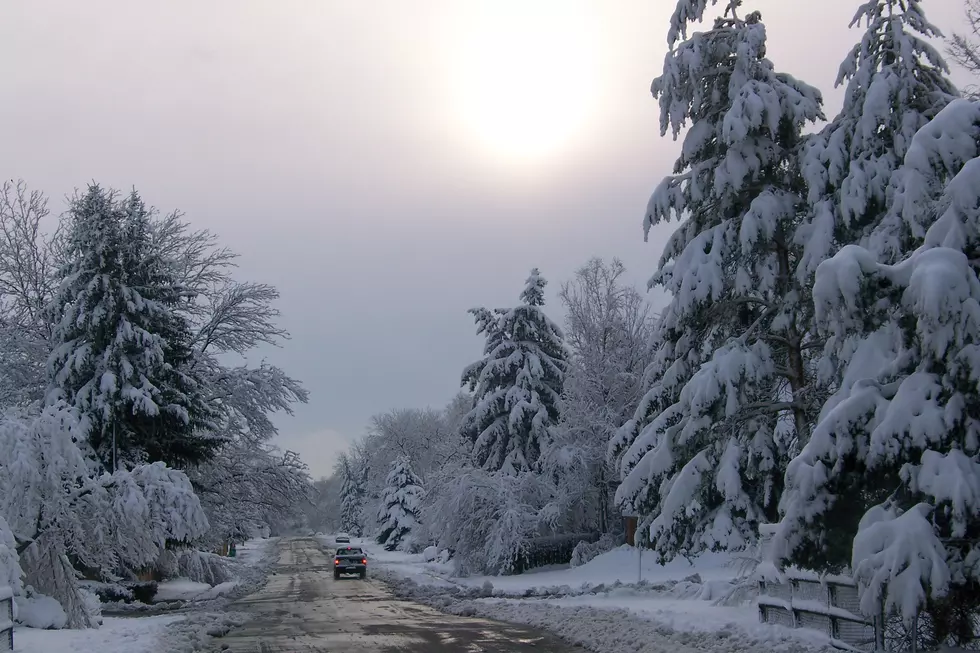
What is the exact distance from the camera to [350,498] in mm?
148500

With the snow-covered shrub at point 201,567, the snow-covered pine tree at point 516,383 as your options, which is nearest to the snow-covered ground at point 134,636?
the snow-covered shrub at point 201,567

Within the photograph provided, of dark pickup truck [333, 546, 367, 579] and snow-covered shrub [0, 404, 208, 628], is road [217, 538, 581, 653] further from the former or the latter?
dark pickup truck [333, 546, 367, 579]

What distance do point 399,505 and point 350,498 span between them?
6754 centimetres

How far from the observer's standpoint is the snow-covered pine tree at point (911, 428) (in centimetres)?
916

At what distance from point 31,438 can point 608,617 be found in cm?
1233

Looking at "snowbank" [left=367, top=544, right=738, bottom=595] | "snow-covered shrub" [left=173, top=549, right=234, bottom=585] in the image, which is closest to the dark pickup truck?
"snow-covered shrub" [left=173, top=549, right=234, bottom=585]

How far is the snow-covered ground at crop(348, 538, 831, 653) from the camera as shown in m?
14.5

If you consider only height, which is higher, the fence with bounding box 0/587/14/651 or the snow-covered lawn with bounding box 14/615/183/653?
the fence with bounding box 0/587/14/651

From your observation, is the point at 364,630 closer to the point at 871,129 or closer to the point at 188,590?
the point at 871,129

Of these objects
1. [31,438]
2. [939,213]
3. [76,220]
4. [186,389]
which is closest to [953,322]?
[939,213]

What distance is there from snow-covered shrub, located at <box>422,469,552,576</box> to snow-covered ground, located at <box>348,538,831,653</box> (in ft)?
3.52

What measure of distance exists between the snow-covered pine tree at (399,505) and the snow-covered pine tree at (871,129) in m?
→ 66.0

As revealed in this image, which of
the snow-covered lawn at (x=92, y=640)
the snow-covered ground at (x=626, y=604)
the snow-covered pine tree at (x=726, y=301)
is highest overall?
the snow-covered pine tree at (x=726, y=301)

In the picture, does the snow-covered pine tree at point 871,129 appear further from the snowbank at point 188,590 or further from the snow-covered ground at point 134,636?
the snowbank at point 188,590
